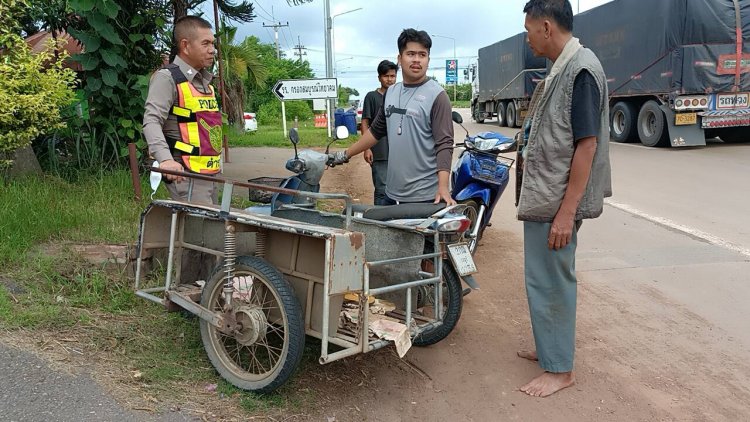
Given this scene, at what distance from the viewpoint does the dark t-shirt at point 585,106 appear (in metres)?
2.83

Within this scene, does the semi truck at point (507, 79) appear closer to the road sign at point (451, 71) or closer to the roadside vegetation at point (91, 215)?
the roadside vegetation at point (91, 215)

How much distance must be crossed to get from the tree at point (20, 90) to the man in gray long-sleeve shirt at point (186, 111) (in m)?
2.33

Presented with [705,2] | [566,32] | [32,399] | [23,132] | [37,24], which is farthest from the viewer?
[705,2]

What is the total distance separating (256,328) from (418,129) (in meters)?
1.66

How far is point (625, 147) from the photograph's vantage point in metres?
14.0

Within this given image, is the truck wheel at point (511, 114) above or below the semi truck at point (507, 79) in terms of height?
below

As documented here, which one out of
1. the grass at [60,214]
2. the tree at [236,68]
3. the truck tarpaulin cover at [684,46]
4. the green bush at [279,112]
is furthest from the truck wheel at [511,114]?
the grass at [60,214]

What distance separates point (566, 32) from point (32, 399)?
3131 mm

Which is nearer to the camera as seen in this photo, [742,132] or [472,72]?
[742,132]

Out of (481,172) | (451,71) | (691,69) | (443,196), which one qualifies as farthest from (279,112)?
(443,196)

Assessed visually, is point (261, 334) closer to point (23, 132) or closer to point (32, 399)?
point (32, 399)

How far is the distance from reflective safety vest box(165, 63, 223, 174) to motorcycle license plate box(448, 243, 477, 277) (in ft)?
5.42

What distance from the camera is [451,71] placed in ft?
225

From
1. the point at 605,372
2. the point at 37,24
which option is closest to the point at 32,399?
the point at 605,372
